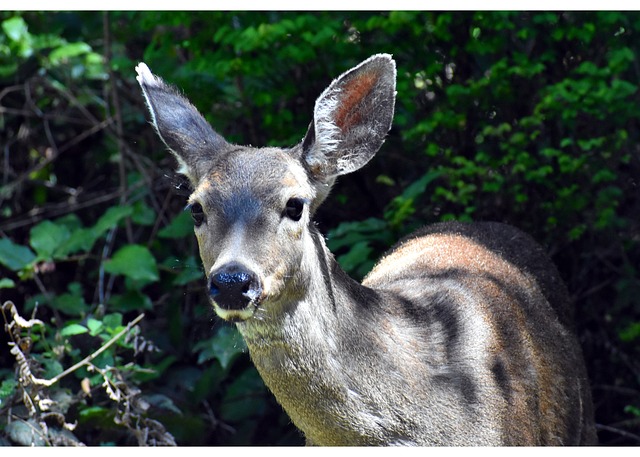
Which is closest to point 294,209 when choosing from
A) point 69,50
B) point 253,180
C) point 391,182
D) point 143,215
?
point 253,180

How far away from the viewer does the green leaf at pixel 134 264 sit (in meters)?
6.66

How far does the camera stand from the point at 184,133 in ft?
14.8

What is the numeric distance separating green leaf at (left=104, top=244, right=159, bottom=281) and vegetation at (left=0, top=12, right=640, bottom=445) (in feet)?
0.05

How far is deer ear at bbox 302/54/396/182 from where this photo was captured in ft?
14.3

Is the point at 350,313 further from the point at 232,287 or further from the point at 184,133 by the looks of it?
the point at 184,133

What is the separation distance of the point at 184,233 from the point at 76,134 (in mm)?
2113

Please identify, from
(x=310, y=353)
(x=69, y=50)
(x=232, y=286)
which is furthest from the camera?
(x=69, y=50)

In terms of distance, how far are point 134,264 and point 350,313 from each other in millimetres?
2866

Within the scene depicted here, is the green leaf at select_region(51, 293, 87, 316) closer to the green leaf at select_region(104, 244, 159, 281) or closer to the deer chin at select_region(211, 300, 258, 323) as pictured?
the green leaf at select_region(104, 244, 159, 281)

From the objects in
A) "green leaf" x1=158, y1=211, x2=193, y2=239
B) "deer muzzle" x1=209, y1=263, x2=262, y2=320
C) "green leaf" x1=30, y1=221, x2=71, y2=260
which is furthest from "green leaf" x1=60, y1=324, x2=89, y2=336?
"deer muzzle" x1=209, y1=263, x2=262, y2=320

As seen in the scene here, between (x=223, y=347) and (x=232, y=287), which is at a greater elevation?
(x=232, y=287)

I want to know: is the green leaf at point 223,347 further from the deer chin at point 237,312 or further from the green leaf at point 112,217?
the deer chin at point 237,312

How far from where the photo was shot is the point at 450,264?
5148 mm

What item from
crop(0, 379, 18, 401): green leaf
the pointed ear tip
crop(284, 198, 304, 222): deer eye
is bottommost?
crop(0, 379, 18, 401): green leaf
